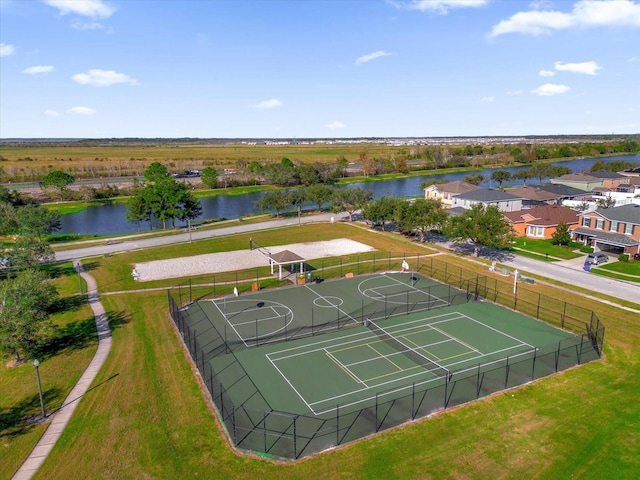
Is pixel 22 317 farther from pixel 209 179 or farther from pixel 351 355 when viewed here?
pixel 209 179

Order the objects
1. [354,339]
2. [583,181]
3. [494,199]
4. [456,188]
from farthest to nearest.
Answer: [583,181] < [456,188] < [494,199] < [354,339]

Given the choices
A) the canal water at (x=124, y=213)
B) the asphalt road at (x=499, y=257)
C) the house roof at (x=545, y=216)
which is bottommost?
the canal water at (x=124, y=213)

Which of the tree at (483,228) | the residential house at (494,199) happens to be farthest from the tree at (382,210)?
the residential house at (494,199)

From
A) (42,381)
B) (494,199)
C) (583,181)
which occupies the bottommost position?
(42,381)

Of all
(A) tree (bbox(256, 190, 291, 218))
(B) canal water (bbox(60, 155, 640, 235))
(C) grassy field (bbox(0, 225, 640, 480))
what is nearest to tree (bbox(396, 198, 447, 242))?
(A) tree (bbox(256, 190, 291, 218))

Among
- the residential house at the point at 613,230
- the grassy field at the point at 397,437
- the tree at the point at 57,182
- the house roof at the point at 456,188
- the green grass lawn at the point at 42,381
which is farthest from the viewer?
the tree at the point at 57,182

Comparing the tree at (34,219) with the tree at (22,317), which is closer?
the tree at (22,317)

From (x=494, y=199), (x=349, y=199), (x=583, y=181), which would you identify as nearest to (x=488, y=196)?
A: (x=494, y=199)

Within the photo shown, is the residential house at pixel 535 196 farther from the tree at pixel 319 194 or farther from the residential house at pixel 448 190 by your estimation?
the tree at pixel 319 194
